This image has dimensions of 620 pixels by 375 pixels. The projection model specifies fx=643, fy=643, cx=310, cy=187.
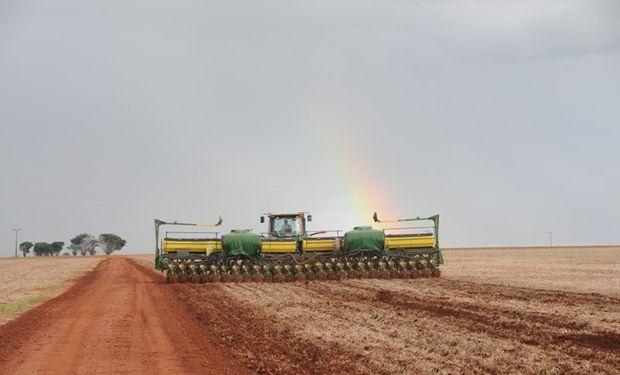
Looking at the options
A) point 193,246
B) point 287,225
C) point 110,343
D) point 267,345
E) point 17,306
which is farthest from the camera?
point 287,225

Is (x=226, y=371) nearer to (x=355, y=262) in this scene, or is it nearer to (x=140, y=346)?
(x=140, y=346)

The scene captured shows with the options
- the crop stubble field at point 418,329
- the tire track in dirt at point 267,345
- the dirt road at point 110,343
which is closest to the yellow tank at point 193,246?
the crop stubble field at point 418,329

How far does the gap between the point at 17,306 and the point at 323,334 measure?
40.3ft

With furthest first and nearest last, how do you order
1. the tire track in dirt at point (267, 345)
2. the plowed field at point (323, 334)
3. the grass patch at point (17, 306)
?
the grass patch at point (17, 306) < the plowed field at point (323, 334) < the tire track in dirt at point (267, 345)

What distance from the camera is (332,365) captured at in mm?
9984

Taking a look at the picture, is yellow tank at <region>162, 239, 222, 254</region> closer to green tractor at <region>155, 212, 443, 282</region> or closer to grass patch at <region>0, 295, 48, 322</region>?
green tractor at <region>155, 212, 443, 282</region>

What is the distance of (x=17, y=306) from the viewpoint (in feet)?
67.7

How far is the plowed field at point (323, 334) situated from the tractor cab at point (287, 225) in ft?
36.6

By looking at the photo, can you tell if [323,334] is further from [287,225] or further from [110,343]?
[287,225]

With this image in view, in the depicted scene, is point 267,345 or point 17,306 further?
point 17,306

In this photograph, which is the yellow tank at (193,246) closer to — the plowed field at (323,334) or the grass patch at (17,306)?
the grass patch at (17,306)

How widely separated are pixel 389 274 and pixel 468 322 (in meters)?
15.3

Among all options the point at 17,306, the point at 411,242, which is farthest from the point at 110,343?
the point at 411,242

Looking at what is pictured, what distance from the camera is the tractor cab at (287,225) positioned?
109 feet
